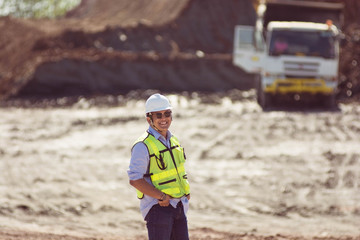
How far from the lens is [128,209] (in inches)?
432

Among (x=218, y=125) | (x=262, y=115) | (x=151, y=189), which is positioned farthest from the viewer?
(x=262, y=115)

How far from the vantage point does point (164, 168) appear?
14.8 feet

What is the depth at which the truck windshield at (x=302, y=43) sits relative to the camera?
2133cm

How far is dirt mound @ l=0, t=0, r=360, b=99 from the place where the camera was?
98.7ft

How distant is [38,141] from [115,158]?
3687mm

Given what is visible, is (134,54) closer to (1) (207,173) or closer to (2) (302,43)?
(2) (302,43)

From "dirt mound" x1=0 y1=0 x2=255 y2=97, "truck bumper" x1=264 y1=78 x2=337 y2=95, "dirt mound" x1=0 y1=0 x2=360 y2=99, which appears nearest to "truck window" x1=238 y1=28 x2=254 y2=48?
"truck bumper" x1=264 y1=78 x2=337 y2=95

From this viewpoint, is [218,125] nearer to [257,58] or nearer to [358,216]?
[257,58]

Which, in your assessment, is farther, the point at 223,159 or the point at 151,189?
the point at 223,159

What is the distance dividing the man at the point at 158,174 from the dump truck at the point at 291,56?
1709 centimetres

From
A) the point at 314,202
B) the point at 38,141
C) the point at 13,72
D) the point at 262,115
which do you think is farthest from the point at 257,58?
the point at 13,72

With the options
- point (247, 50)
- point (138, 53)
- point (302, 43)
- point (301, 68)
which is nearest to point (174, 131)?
point (247, 50)

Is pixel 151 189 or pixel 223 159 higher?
pixel 151 189

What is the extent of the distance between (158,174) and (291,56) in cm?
1776
